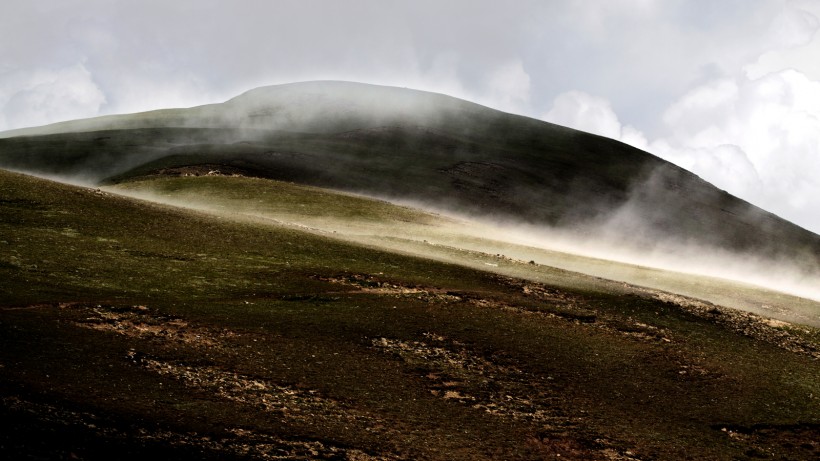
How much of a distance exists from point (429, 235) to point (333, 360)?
43892mm

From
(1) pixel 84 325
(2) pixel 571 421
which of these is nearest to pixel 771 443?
(2) pixel 571 421

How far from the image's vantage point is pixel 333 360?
101 feet

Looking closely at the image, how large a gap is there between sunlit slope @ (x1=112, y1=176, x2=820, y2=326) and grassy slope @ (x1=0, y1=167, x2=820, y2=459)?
9.73 m

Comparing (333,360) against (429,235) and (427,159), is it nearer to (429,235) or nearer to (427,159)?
(429,235)

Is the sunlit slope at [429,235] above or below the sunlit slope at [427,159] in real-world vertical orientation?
below

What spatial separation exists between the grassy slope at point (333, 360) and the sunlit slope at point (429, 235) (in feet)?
31.9

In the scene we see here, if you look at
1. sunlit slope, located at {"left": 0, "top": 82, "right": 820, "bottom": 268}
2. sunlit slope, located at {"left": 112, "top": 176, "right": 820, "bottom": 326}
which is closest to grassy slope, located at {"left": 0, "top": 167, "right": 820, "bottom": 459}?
sunlit slope, located at {"left": 112, "top": 176, "right": 820, "bottom": 326}

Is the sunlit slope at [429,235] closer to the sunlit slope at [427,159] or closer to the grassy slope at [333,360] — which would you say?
the grassy slope at [333,360]

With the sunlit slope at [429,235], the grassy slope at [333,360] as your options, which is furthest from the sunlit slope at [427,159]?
the grassy slope at [333,360]

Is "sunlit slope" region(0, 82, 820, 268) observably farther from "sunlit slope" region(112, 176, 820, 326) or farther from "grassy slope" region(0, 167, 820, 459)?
"grassy slope" region(0, 167, 820, 459)

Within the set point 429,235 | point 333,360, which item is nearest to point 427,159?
point 429,235

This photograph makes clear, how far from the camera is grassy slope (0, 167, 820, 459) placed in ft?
76.9

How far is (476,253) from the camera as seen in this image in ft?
204

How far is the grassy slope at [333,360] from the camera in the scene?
76.9 feet
